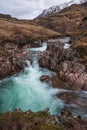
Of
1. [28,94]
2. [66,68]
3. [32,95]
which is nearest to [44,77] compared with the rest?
[66,68]

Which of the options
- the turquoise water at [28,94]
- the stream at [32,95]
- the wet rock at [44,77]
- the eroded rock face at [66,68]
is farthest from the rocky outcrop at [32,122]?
the wet rock at [44,77]

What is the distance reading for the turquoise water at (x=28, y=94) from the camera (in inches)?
1906

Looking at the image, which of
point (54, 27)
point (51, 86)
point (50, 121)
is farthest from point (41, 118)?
point (54, 27)

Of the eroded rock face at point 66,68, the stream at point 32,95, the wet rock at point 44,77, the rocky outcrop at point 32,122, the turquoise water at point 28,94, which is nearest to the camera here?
the rocky outcrop at point 32,122

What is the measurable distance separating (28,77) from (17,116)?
3936 centimetres

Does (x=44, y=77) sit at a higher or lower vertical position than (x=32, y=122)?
lower

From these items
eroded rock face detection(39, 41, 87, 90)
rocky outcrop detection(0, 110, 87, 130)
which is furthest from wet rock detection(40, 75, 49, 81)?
rocky outcrop detection(0, 110, 87, 130)

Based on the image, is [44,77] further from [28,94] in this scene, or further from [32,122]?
[32,122]

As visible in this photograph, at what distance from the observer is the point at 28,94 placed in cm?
5541

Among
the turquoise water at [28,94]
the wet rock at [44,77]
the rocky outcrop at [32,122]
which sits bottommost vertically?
the turquoise water at [28,94]

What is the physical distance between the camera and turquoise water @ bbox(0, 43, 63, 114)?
4841 centimetres

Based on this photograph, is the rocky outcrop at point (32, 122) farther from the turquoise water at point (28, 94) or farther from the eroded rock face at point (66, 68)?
the eroded rock face at point (66, 68)

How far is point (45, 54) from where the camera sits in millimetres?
76938

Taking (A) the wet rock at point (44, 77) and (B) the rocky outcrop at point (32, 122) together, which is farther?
(A) the wet rock at point (44, 77)
